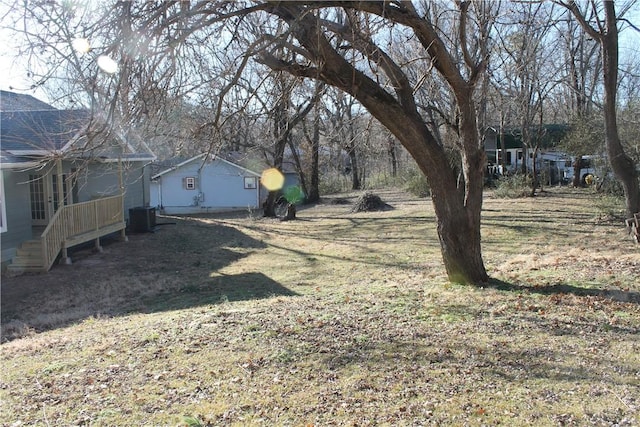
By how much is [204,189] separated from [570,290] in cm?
2931

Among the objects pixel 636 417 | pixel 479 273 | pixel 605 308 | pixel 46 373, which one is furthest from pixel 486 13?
pixel 46 373

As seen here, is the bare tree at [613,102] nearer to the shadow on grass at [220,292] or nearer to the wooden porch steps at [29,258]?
the shadow on grass at [220,292]

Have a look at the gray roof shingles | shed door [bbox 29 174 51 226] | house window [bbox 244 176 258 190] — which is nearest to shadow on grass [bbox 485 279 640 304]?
the gray roof shingles

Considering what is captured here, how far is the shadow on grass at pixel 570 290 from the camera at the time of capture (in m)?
6.81

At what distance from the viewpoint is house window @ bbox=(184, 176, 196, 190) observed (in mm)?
34344

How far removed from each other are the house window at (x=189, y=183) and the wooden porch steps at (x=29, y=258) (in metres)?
21.9

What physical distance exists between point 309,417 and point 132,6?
17.0ft

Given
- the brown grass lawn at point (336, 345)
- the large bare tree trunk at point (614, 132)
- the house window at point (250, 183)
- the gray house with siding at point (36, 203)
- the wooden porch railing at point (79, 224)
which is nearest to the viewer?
the brown grass lawn at point (336, 345)

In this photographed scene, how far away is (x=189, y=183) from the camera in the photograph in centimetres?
3444

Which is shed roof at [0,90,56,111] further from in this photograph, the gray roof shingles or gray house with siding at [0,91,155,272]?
the gray roof shingles

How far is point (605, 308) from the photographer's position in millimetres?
6363

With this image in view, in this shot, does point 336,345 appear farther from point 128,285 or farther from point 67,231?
point 67,231

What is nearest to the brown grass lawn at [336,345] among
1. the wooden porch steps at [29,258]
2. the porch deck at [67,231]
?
the wooden porch steps at [29,258]

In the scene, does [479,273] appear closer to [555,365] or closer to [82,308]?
[555,365]
